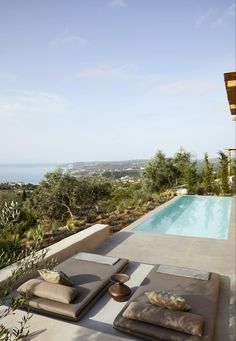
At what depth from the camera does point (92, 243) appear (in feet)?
24.2

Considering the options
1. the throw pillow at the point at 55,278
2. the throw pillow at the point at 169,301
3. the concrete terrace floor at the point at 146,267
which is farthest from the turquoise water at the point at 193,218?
the throw pillow at the point at 169,301

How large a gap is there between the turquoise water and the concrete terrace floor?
68 centimetres

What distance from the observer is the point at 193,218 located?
39.1ft

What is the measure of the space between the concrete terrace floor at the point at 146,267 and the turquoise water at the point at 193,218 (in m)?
0.68

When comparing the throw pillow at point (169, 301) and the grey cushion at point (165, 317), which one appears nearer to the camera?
the grey cushion at point (165, 317)

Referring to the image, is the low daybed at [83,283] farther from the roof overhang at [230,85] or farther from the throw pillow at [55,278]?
the roof overhang at [230,85]

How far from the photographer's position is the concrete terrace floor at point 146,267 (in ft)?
11.5

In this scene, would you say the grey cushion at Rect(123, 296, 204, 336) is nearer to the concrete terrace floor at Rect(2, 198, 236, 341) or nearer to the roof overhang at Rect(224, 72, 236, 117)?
the concrete terrace floor at Rect(2, 198, 236, 341)

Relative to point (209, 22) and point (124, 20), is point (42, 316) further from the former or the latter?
point (209, 22)

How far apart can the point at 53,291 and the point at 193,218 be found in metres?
8.95

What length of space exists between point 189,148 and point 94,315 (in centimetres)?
1939

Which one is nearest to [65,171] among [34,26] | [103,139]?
[34,26]

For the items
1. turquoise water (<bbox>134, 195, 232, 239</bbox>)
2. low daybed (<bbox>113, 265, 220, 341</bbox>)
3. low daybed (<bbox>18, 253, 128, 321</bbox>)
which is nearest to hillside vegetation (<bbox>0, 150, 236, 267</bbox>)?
turquoise water (<bbox>134, 195, 232, 239</bbox>)

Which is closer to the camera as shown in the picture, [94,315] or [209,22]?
[94,315]
